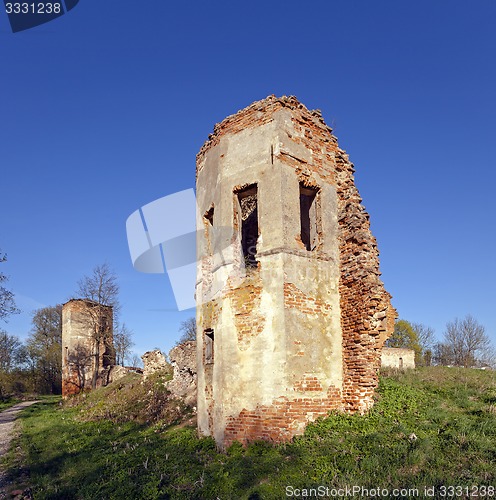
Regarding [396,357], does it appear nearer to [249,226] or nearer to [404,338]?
[249,226]

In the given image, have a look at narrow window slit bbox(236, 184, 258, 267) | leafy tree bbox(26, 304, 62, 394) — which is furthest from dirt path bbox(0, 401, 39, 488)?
leafy tree bbox(26, 304, 62, 394)

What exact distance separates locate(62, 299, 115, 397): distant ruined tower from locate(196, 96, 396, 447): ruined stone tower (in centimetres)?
1893

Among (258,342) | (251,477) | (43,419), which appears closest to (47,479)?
(251,477)

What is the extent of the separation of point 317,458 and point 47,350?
36583 millimetres

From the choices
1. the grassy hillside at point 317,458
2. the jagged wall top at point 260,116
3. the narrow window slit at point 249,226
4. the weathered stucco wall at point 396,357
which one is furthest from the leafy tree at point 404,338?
the jagged wall top at point 260,116

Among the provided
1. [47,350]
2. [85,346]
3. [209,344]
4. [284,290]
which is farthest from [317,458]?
[47,350]

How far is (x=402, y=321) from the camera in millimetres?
44000

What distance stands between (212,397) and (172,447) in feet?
4.58

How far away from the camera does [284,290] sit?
8219mm

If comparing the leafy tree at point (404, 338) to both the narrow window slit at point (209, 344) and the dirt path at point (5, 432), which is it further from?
the narrow window slit at point (209, 344)

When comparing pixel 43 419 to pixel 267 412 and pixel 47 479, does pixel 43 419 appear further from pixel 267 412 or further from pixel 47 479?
pixel 267 412

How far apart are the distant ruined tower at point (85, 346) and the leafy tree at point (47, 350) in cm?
1183

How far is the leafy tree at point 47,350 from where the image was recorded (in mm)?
36594

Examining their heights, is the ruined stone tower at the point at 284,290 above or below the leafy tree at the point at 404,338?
above
